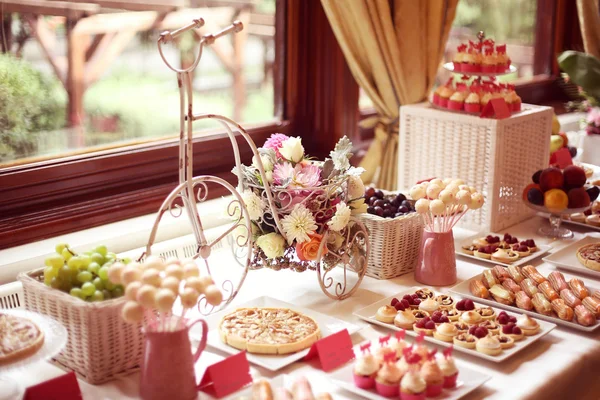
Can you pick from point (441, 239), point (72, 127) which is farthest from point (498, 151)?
point (72, 127)

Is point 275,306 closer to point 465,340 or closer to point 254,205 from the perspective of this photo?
point 254,205

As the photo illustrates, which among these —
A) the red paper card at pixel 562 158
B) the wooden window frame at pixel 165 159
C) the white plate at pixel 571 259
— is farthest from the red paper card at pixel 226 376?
the red paper card at pixel 562 158

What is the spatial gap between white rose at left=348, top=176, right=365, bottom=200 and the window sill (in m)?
0.27

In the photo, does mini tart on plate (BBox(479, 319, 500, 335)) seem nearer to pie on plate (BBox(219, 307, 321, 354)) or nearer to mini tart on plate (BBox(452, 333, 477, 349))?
mini tart on plate (BBox(452, 333, 477, 349))

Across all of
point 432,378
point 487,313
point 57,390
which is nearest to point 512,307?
point 487,313

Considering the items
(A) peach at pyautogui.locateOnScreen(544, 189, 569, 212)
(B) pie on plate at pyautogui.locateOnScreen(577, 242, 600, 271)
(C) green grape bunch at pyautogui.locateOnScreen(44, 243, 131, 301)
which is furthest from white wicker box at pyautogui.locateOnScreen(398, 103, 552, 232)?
(C) green grape bunch at pyautogui.locateOnScreen(44, 243, 131, 301)

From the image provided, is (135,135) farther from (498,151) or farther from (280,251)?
(498,151)

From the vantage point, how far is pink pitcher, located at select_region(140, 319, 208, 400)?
1.22 metres

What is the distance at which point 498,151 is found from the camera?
208 centimetres

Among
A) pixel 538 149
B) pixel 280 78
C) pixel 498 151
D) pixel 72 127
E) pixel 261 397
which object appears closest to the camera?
pixel 261 397

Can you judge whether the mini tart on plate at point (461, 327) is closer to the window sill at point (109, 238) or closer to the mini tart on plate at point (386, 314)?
the mini tart on plate at point (386, 314)

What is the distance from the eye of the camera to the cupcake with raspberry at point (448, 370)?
1.28 m

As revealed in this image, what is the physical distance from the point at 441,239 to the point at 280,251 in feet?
1.27

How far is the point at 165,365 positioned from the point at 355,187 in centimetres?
60
